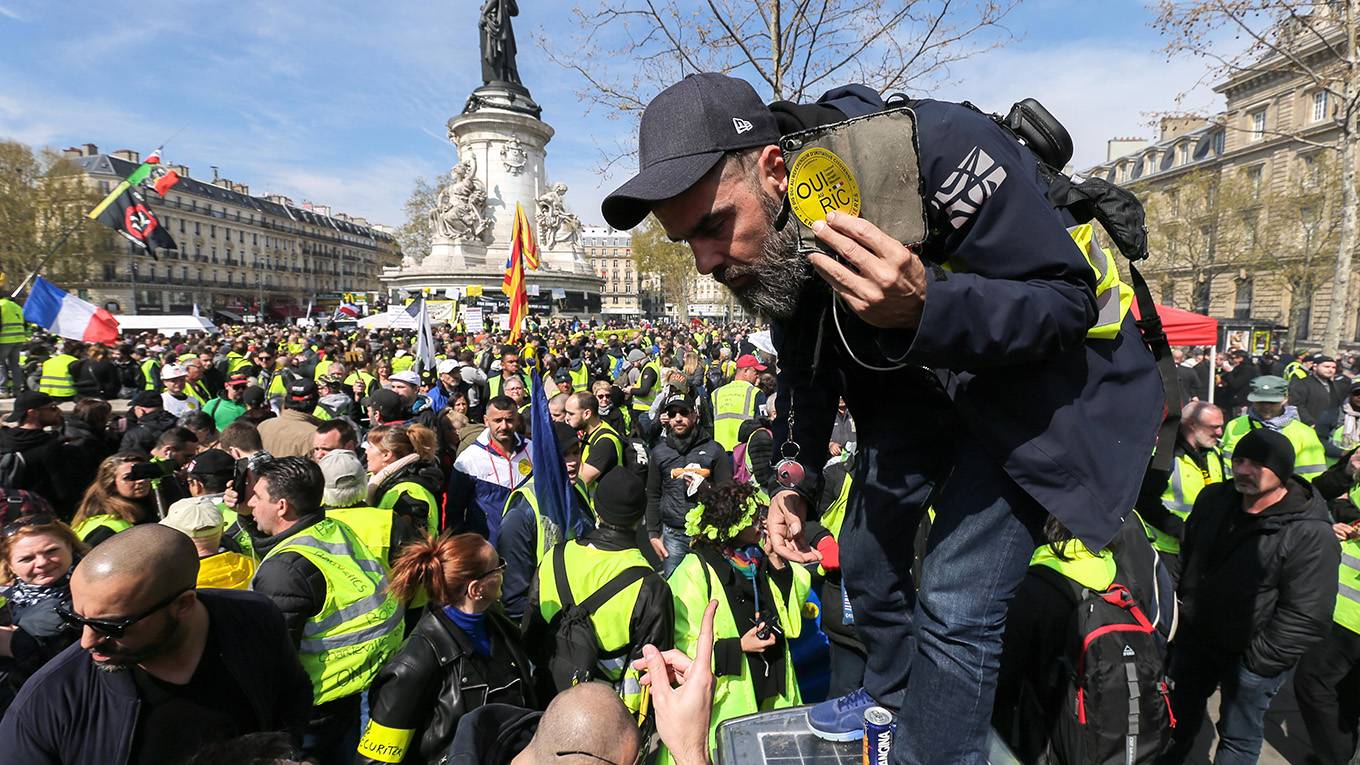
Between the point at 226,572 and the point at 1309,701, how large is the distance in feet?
20.0

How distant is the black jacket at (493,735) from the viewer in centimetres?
196

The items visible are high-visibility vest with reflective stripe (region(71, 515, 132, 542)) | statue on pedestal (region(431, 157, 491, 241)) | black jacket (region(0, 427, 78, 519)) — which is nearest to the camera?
high-visibility vest with reflective stripe (region(71, 515, 132, 542))

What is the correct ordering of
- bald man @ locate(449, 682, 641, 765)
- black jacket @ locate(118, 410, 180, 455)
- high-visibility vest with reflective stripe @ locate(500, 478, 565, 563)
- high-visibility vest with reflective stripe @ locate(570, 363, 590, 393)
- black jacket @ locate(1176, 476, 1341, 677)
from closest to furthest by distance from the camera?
bald man @ locate(449, 682, 641, 765) → black jacket @ locate(1176, 476, 1341, 677) → high-visibility vest with reflective stripe @ locate(500, 478, 565, 563) → black jacket @ locate(118, 410, 180, 455) → high-visibility vest with reflective stripe @ locate(570, 363, 590, 393)

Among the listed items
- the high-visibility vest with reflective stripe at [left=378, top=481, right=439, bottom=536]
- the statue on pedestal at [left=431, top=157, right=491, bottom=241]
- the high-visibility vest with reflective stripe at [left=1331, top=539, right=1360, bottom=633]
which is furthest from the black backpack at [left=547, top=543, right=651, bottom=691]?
the statue on pedestal at [left=431, top=157, right=491, bottom=241]

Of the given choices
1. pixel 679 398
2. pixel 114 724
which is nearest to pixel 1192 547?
pixel 679 398

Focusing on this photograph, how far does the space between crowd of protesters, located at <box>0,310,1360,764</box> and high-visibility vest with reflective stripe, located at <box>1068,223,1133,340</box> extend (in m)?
1.06

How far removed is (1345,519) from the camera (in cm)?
456

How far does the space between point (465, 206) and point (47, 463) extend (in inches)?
1485

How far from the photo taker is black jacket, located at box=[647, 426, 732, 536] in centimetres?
590

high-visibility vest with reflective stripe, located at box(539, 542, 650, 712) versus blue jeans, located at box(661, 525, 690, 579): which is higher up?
high-visibility vest with reflective stripe, located at box(539, 542, 650, 712)

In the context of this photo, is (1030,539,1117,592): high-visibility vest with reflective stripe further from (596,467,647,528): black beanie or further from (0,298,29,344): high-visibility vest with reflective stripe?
(0,298,29,344): high-visibility vest with reflective stripe

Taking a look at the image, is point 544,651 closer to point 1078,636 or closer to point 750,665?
point 750,665

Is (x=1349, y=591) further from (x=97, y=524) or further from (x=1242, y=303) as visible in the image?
(x=1242, y=303)

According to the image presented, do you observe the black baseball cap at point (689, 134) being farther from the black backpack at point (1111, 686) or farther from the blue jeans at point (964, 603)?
the black backpack at point (1111, 686)
